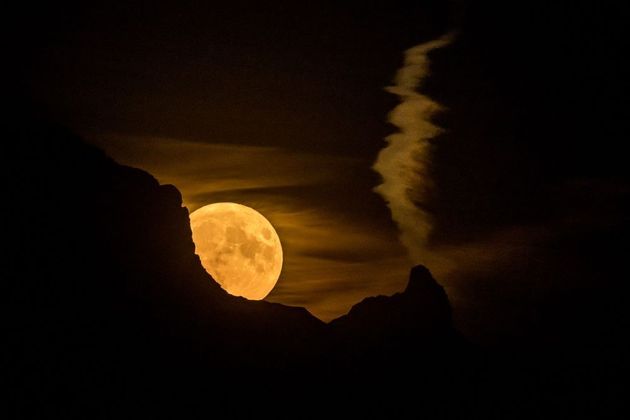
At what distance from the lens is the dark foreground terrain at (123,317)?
7082 millimetres

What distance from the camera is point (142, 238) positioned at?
26.2ft

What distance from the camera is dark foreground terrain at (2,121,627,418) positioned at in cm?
708

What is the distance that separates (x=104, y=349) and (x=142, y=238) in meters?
1.42

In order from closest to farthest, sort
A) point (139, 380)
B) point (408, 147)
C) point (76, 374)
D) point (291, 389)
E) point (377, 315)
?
1. point (76, 374)
2. point (139, 380)
3. point (408, 147)
4. point (291, 389)
5. point (377, 315)

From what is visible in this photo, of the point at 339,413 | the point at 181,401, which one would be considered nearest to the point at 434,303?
the point at 339,413

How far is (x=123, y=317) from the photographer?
25.1 feet

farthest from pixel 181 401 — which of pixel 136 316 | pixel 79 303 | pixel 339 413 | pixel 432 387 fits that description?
pixel 432 387

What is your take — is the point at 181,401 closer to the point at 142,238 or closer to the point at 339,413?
the point at 142,238

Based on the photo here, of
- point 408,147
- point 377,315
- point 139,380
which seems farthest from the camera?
point 377,315

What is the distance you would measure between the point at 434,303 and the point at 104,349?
7.33 metres

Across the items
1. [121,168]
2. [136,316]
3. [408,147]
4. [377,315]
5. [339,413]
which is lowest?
[339,413]

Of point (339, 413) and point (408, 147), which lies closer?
point (408, 147)

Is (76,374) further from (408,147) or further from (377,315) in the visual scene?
(377,315)

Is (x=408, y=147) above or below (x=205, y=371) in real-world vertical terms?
above
